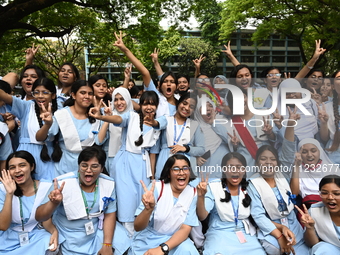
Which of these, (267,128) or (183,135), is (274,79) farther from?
(183,135)

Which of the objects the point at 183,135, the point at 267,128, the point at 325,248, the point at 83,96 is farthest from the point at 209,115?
the point at 325,248

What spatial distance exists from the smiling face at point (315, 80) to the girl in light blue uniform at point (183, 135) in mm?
1980

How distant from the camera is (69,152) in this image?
142 inches

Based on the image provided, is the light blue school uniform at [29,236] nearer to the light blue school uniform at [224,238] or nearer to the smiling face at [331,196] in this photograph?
the light blue school uniform at [224,238]

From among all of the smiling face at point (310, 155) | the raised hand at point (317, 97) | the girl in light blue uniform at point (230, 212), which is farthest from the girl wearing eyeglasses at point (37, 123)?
the raised hand at point (317, 97)

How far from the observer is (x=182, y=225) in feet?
10.2

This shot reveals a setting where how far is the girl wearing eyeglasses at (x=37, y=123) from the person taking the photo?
3.58 metres

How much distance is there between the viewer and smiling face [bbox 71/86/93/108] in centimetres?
364

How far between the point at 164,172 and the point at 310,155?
171cm

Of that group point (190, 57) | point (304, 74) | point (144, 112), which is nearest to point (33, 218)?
point (144, 112)

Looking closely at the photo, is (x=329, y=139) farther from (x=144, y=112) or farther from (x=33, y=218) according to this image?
(x=33, y=218)

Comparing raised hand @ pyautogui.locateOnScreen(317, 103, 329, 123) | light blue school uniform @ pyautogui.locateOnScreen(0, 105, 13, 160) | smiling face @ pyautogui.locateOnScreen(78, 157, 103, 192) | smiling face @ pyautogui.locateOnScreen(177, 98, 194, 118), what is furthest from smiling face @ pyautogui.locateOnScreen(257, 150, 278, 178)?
light blue school uniform @ pyautogui.locateOnScreen(0, 105, 13, 160)

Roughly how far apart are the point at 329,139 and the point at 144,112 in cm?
243

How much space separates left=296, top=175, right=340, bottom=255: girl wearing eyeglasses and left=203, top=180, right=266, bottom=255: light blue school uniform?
0.53m
